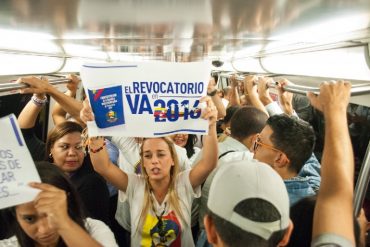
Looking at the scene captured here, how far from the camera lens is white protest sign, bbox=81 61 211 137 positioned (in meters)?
1.80

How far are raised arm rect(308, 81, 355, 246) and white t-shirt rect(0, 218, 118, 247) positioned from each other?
0.93 metres

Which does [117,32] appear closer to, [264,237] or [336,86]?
[336,86]

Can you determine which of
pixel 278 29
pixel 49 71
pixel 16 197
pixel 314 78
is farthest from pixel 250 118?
pixel 49 71

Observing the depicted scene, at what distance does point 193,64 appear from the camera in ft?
6.07

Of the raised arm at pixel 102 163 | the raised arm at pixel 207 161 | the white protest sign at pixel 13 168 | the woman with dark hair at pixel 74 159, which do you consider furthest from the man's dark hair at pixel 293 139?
the white protest sign at pixel 13 168

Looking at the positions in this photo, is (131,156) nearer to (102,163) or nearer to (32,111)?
(102,163)

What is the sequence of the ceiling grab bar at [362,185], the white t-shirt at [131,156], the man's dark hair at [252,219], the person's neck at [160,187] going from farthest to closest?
the white t-shirt at [131,156] → the person's neck at [160,187] → the ceiling grab bar at [362,185] → the man's dark hair at [252,219]

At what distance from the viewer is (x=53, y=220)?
133cm

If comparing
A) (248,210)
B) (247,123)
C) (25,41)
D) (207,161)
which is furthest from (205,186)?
(25,41)

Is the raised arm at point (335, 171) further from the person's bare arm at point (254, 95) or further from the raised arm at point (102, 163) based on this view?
the person's bare arm at point (254, 95)

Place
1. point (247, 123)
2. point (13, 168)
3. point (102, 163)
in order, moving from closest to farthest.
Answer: point (13, 168) < point (102, 163) < point (247, 123)

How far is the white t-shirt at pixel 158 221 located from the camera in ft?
6.38

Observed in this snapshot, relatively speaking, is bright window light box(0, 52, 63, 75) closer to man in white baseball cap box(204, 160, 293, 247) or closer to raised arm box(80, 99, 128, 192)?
raised arm box(80, 99, 128, 192)

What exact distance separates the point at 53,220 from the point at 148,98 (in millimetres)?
806
